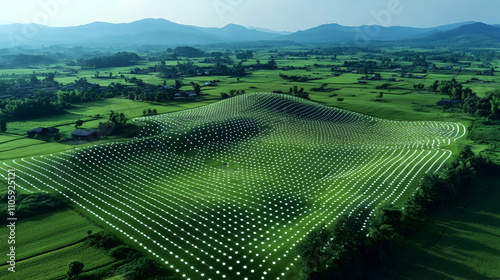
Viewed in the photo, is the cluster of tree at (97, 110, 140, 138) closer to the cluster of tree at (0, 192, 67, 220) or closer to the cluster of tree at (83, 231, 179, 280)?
the cluster of tree at (0, 192, 67, 220)

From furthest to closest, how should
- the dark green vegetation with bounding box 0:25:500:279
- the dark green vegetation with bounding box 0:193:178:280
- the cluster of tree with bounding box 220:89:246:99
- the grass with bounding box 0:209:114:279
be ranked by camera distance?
the cluster of tree with bounding box 220:89:246:99 → the dark green vegetation with bounding box 0:25:500:279 → the grass with bounding box 0:209:114:279 → the dark green vegetation with bounding box 0:193:178:280

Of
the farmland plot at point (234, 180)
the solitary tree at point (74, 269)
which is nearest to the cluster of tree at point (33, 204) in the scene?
the farmland plot at point (234, 180)

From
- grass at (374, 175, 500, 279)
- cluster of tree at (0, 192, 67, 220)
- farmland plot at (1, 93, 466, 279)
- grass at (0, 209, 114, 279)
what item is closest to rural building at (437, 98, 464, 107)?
farmland plot at (1, 93, 466, 279)

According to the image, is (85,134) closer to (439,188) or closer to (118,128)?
(118,128)

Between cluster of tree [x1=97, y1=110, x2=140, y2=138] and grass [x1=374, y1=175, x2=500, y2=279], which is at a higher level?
cluster of tree [x1=97, y1=110, x2=140, y2=138]

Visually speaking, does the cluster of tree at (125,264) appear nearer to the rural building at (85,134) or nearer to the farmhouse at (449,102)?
the rural building at (85,134)

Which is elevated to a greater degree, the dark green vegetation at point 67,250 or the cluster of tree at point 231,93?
the cluster of tree at point 231,93
